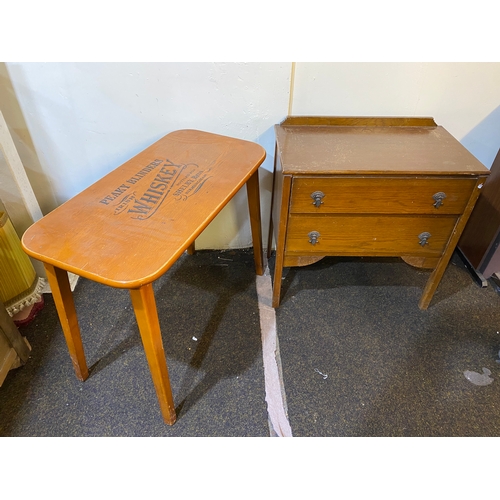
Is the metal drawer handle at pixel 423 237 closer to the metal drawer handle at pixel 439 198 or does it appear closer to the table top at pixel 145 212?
the metal drawer handle at pixel 439 198

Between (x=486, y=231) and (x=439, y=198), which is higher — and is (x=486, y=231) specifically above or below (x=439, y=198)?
below

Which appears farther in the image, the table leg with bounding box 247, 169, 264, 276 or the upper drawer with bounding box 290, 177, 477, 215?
the table leg with bounding box 247, 169, 264, 276

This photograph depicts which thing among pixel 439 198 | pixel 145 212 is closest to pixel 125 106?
pixel 145 212

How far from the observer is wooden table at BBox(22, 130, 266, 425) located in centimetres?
75

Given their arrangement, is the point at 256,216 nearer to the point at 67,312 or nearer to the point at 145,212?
the point at 145,212

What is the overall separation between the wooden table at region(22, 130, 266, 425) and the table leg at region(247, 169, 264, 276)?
0.14m

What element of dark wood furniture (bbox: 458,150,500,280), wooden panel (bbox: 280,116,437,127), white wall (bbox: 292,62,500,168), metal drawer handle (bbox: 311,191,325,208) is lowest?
dark wood furniture (bbox: 458,150,500,280)

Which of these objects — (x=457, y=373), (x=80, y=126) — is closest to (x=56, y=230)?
(x=80, y=126)

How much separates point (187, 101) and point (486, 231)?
1301 millimetres

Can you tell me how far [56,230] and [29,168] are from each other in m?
0.65

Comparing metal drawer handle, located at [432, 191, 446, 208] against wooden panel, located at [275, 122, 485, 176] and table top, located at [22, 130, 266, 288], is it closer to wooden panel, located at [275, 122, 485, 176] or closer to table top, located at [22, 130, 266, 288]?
wooden panel, located at [275, 122, 485, 176]

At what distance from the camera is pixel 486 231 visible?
1451 millimetres

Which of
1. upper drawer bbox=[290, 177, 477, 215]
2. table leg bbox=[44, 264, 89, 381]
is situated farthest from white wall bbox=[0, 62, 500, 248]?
table leg bbox=[44, 264, 89, 381]

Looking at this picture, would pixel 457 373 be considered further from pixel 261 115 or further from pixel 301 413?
pixel 261 115
